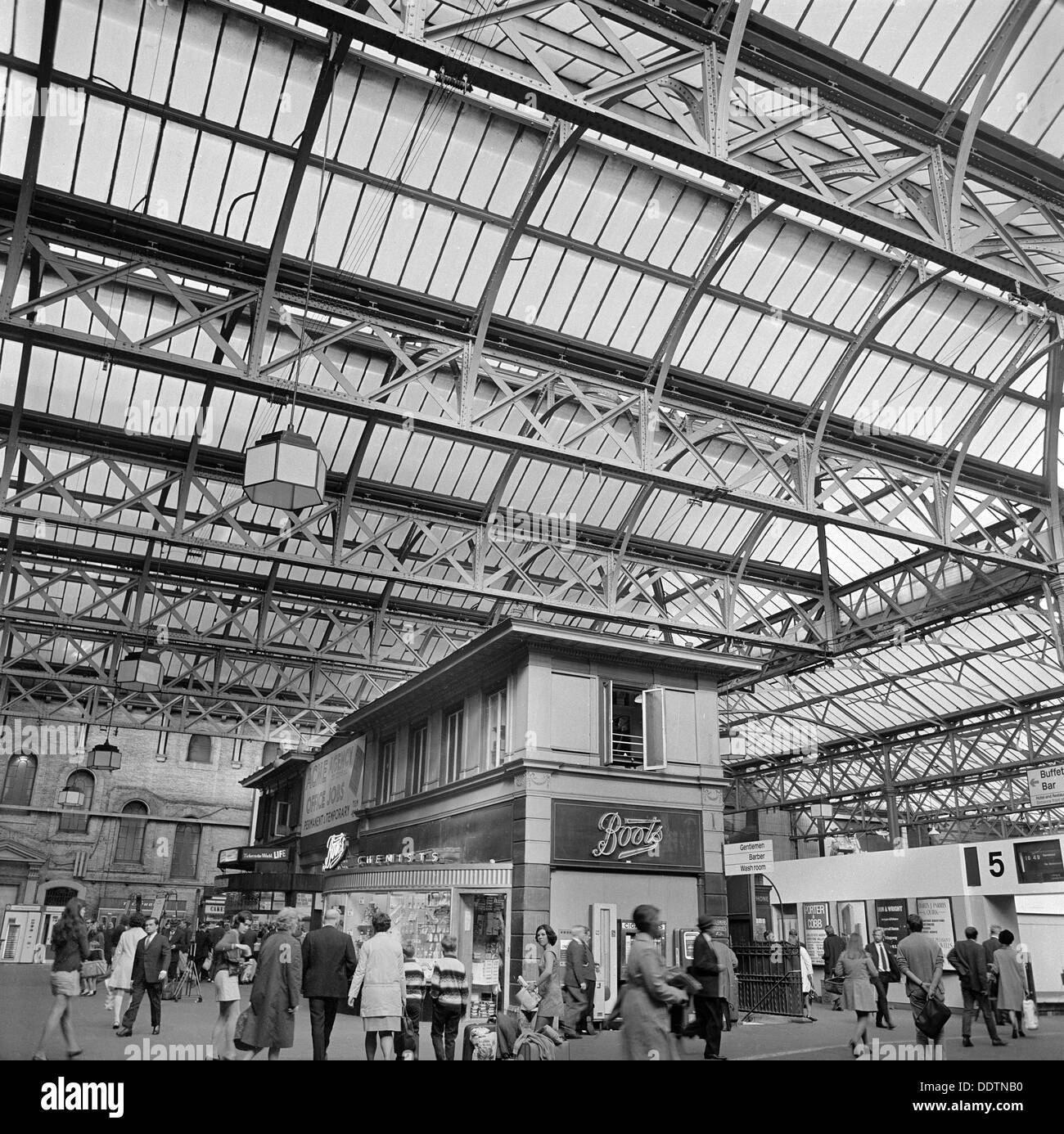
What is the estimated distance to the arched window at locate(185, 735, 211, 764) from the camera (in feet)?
145

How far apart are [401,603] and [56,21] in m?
18.0

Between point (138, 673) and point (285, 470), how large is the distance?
14.3m

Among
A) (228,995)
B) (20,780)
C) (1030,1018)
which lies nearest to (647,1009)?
(228,995)

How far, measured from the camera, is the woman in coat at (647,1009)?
6.94m

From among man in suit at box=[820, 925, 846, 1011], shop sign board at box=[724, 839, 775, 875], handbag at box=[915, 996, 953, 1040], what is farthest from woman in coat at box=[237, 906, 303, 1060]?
man in suit at box=[820, 925, 846, 1011]

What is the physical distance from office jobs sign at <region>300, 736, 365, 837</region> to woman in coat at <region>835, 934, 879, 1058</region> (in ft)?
52.3

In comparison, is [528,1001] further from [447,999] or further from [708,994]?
[708,994]

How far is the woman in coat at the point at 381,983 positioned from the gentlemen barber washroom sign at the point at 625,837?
8109 millimetres

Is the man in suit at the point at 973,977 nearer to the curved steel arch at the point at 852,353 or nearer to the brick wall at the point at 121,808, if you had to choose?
the curved steel arch at the point at 852,353

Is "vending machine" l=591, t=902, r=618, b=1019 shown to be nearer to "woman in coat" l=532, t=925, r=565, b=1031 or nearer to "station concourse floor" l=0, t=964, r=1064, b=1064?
"station concourse floor" l=0, t=964, r=1064, b=1064

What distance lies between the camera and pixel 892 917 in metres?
24.3

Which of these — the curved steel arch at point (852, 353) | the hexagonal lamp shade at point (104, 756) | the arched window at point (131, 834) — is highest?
the curved steel arch at point (852, 353)

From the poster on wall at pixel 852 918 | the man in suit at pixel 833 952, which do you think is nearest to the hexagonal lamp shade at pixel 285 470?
the man in suit at pixel 833 952
